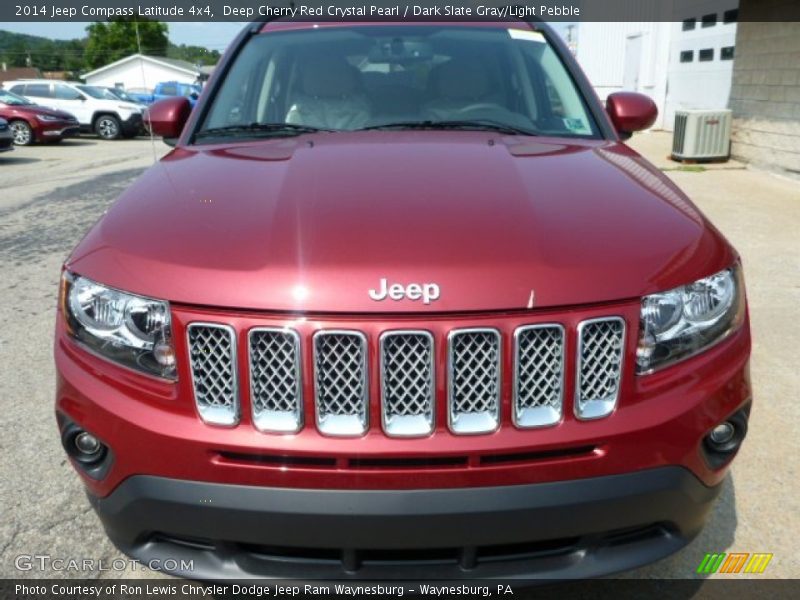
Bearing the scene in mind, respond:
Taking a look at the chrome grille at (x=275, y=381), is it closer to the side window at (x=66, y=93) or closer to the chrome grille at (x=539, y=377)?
the chrome grille at (x=539, y=377)

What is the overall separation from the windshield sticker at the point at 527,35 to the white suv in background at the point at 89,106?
20187mm

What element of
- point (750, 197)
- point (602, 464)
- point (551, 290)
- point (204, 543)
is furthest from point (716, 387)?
point (750, 197)

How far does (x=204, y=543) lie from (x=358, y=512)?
43 cm

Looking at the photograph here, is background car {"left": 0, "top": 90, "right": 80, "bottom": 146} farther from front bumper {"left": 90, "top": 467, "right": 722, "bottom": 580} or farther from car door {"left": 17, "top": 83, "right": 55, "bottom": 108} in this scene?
front bumper {"left": 90, "top": 467, "right": 722, "bottom": 580}

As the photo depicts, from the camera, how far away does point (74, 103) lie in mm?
21469

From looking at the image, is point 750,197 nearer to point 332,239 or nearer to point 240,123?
point 240,123

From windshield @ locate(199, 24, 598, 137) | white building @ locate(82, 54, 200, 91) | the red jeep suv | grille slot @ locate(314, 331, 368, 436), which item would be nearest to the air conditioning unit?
windshield @ locate(199, 24, 598, 137)

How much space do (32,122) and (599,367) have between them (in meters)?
19.8

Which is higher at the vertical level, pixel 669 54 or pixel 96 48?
pixel 96 48

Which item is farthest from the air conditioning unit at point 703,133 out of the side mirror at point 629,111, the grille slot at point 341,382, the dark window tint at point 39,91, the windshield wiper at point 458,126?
the dark window tint at point 39,91

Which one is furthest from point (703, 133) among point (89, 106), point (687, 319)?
point (89, 106)

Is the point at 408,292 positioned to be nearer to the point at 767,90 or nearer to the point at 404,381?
the point at 404,381

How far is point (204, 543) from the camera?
5.75ft

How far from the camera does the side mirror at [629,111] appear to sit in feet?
10.4
